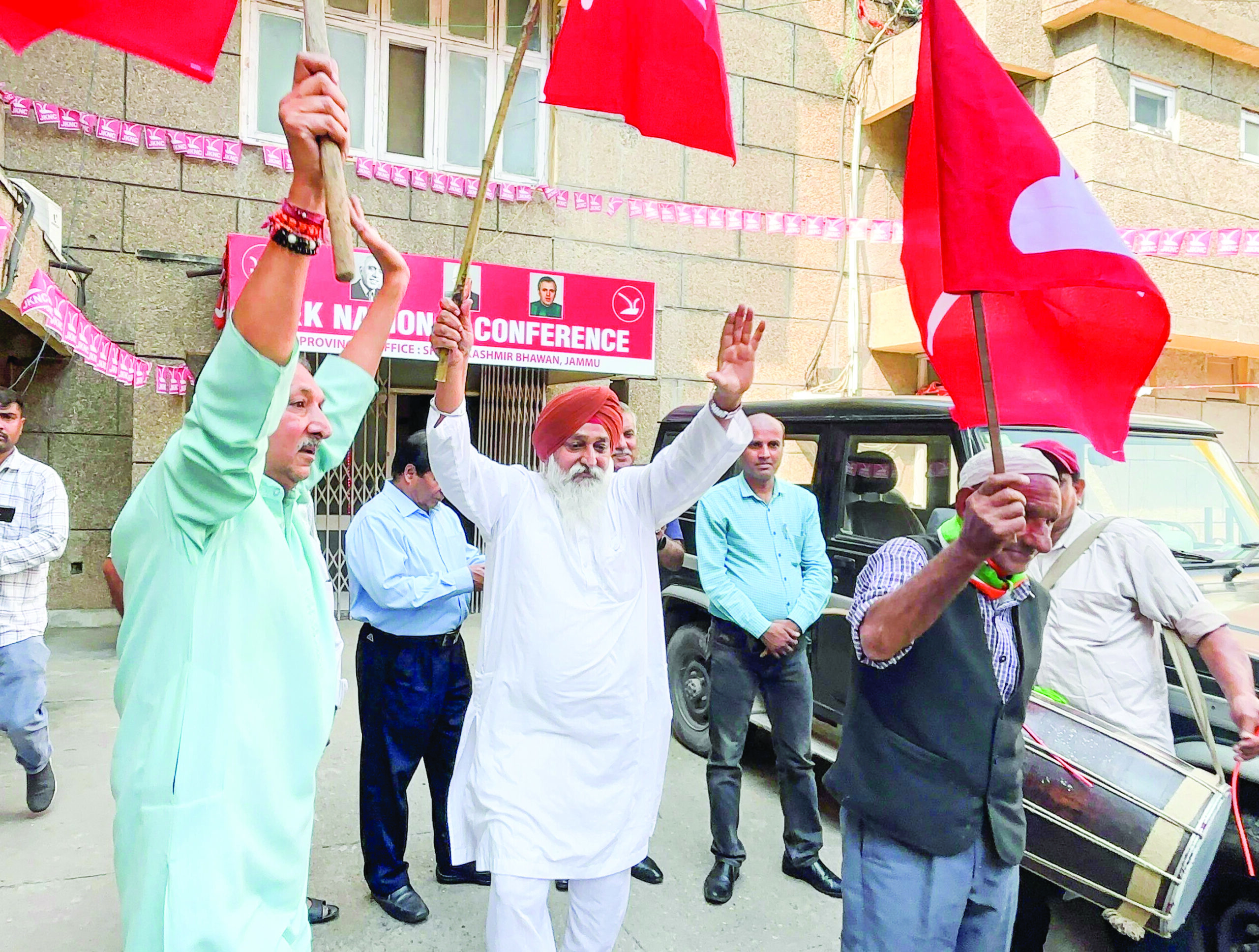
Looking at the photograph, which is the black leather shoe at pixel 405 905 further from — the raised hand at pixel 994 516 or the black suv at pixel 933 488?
the raised hand at pixel 994 516

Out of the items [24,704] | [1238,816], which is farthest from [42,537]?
[1238,816]

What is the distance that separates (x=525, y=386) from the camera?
9.10 metres

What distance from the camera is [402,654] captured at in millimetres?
3529

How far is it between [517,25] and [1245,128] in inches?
345

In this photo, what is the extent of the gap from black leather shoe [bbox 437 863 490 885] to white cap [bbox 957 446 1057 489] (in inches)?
103

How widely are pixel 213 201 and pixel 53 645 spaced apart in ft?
13.1

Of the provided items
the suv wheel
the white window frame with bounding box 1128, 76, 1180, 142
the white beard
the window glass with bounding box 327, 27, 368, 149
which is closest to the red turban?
the white beard

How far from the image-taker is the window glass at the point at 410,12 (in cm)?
878

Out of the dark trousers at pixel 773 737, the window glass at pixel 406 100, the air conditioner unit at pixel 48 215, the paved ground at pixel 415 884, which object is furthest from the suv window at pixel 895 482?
the window glass at pixel 406 100

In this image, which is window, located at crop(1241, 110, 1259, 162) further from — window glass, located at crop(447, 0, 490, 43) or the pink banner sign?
window glass, located at crop(447, 0, 490, 43)

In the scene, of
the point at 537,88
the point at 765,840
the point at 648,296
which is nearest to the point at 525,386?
the point at 648,296

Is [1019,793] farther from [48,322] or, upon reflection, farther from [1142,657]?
[48,322]

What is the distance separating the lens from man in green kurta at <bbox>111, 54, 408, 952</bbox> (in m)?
1.34

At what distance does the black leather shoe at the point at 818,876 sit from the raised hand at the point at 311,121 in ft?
11.4
